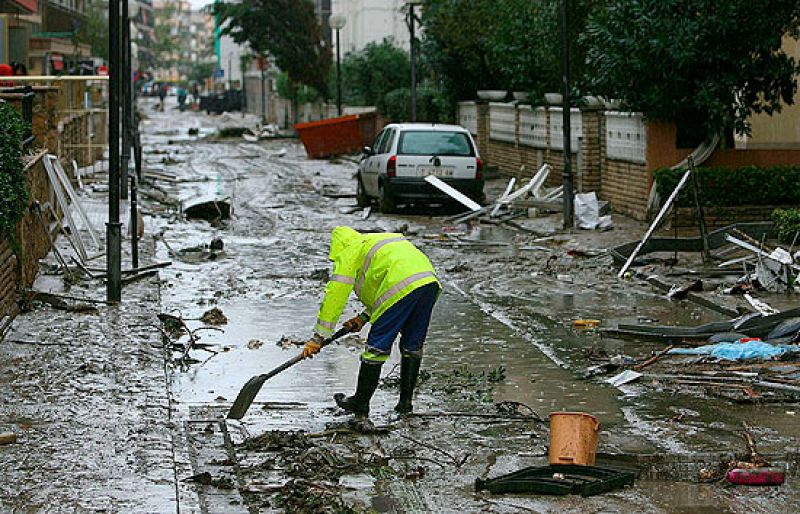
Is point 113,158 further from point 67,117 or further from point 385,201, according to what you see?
point 67,117

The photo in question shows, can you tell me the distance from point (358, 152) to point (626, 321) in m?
31.8

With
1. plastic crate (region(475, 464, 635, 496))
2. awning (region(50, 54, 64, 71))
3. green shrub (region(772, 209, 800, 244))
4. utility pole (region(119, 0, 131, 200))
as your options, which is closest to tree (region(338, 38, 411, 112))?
awning (region(50, 54, 64, 71))

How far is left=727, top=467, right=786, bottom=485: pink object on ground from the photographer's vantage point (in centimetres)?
787

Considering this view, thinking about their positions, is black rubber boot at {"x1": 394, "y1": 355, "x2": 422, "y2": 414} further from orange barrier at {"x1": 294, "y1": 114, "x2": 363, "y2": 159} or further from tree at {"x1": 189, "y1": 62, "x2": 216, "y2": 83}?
tree at {"x1": 189, "y1": 62, "x2": 216, "y2": 83}

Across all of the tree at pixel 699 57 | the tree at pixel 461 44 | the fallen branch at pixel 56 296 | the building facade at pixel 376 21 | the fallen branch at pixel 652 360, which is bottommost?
the fallen branch at pixel 652 360

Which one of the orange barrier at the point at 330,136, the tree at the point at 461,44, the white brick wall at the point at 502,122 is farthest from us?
the orange barrier at the point at 330,136

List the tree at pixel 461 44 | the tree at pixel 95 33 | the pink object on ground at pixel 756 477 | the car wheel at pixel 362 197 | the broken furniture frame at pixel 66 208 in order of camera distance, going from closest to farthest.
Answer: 1. the pink object on ground at pixel 756 477
2. the broken furniture frame at pixel 66 208
3. the car wheel at pixel 362 197
4. the tree at pixel 461 44
5. the tree at pixel 95 33

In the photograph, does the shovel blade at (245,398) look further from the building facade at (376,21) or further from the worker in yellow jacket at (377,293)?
the building facade at (376,21)

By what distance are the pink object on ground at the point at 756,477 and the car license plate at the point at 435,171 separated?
17.4m

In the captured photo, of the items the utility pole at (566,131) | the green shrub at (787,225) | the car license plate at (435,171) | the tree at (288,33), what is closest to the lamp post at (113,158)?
the green shrub at (787,225)

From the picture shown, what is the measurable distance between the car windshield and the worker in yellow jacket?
1569cm

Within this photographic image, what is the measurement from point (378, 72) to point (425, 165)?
26.1 metres

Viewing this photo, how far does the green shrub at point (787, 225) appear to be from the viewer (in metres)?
17.2

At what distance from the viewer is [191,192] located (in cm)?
3088
